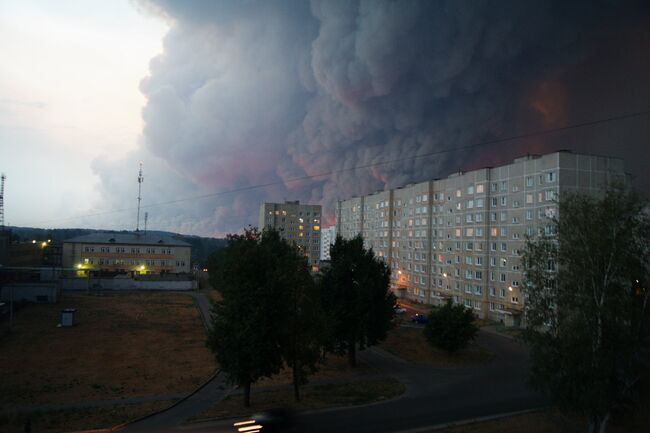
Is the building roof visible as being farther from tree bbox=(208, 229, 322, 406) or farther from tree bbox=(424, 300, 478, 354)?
tree bbox=(208, 229, 322, 406)

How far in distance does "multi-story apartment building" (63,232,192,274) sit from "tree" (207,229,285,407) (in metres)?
79.7

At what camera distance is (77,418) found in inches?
864

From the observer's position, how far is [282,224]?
15488cm

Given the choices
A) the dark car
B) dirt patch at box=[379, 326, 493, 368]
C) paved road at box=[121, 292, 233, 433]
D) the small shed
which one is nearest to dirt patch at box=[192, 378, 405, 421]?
paved road at box=[121, 292, 233, 433]

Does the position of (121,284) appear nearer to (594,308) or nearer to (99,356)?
(99,356)

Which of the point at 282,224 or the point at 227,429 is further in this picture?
the point at 282,224

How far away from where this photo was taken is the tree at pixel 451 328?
40219 millimetres

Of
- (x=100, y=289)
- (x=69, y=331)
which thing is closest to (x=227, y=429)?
(x=69, y=331)

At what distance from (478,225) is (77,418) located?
2240 inches

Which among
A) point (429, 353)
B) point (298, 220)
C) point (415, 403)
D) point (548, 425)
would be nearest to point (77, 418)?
point (415, 403)

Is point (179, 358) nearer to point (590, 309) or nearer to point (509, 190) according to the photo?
point (590, 309)

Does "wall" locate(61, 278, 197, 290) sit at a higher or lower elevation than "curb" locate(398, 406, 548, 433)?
higher

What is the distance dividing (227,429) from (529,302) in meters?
15.0

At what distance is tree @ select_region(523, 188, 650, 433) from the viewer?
18016 mm
